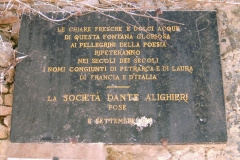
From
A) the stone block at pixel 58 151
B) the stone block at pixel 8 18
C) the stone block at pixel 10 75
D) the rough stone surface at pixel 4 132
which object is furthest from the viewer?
the stone block at pixel 8 18

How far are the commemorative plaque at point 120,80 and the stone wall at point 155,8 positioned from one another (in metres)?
0.11

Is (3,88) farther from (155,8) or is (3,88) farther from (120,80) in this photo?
(155,8)

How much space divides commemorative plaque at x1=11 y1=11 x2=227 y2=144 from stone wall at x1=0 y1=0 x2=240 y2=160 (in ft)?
0.37

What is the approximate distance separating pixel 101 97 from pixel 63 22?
81cm

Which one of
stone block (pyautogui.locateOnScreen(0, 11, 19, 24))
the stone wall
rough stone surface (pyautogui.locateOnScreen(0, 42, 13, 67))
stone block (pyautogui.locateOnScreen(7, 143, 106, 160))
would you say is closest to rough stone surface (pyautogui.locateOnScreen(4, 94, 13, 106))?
the stone wall

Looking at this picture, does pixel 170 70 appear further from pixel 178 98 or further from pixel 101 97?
pixel 101 97

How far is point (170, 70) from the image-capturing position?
2984 mm

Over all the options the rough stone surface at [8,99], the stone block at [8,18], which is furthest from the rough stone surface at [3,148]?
the stone block at [8,18]

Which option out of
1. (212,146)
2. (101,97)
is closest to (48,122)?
(101,97)

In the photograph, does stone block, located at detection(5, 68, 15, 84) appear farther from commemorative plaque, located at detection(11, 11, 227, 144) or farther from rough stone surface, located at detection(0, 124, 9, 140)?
rough stone surface, located at detection(0, 124, 9, 140)

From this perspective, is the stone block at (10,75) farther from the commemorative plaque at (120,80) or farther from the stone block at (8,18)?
the stone block at (8,18)

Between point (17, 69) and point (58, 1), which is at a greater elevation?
point (58, 1)

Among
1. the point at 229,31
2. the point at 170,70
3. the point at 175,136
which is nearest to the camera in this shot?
the point at 175,136

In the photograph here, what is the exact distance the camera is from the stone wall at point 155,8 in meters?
2.88
